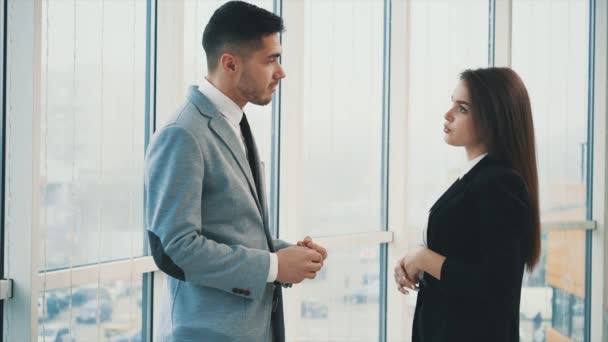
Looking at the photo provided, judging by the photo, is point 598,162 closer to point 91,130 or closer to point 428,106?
point 428,106

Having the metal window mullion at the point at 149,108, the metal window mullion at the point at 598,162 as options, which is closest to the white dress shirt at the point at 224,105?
the metal window mullion at the point at 149,108

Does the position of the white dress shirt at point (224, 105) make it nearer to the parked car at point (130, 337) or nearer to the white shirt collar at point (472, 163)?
the white shirt collar at point (472, 163)

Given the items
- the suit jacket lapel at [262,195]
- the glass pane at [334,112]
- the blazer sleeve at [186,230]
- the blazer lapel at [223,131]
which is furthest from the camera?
the glass pane at [334,112]

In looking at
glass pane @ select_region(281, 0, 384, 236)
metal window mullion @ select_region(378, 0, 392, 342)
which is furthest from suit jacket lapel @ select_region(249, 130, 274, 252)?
metal window mullion @ select_region(378, 0, 392, 342)

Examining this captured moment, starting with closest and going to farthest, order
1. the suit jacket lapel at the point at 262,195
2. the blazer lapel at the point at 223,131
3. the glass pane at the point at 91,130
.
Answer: the blazer lapel at the point at 223,131, the suit jacket lapel at the point at 262,195, the glass pane at the point at 91,130

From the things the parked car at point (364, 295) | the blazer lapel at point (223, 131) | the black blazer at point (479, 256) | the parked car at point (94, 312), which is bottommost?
the parked car at point (364, 295)

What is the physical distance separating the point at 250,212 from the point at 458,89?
0.92 metres

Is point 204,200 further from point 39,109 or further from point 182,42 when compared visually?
point 182,42

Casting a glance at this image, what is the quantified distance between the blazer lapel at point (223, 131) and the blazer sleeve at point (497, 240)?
0.71 m

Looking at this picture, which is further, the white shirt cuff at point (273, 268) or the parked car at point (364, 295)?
the parked car at point (364, 295)

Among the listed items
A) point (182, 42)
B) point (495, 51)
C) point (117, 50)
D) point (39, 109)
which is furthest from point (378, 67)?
point (39, 109)

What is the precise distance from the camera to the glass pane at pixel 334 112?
3.11 meters

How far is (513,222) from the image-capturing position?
72.4 inches

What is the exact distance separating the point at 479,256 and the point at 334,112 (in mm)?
1642
